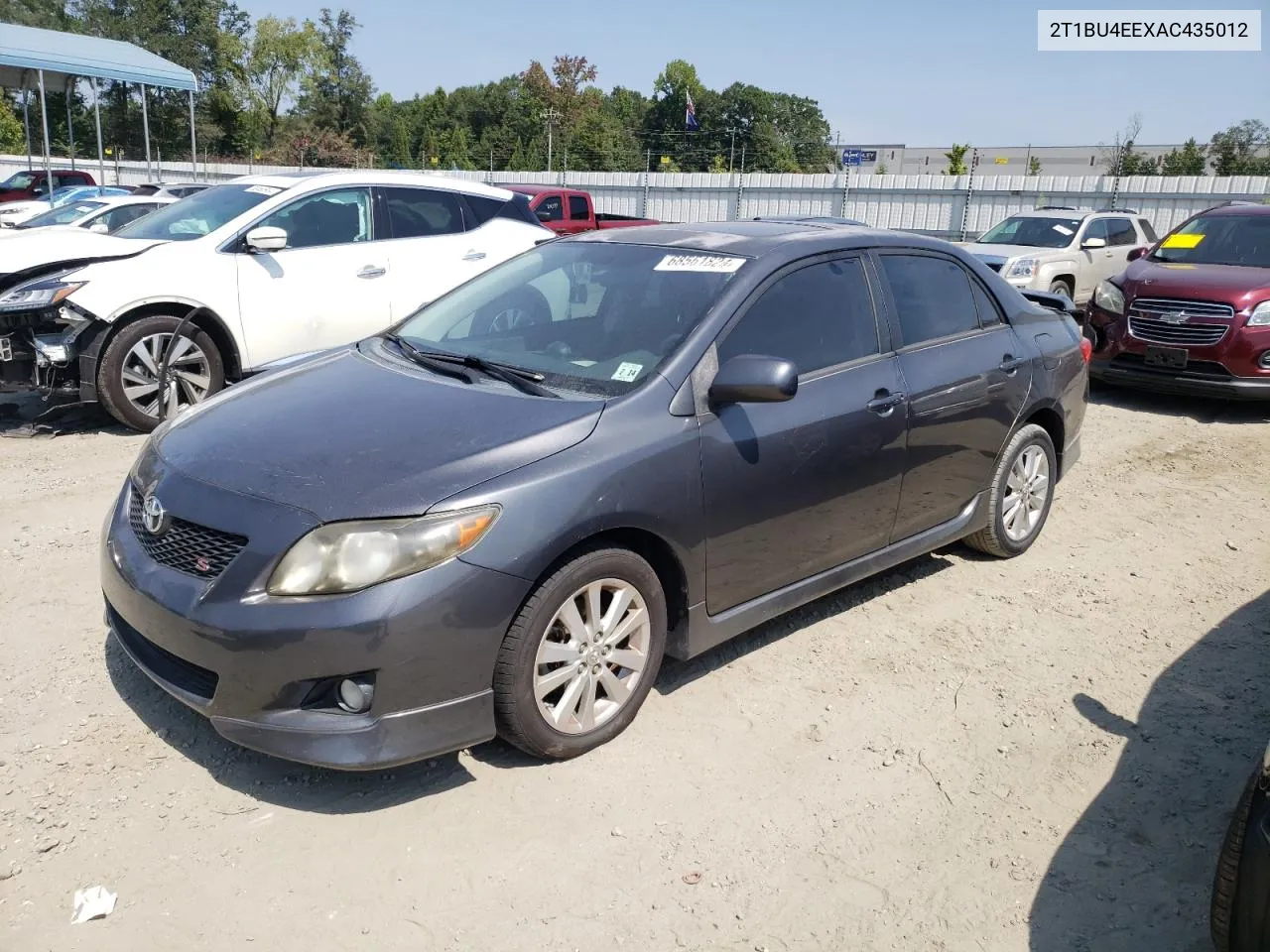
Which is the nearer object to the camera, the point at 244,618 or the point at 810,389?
the point at 244,618

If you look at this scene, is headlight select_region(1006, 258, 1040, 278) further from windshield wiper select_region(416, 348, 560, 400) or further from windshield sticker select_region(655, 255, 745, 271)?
windshield wiper select_region(416, 348, 560, 400)

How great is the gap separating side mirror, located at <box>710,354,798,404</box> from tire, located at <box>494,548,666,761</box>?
2.17 feet

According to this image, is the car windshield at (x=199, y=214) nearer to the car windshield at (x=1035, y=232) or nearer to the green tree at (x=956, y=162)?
the car windshield at (x=1035, y=232)

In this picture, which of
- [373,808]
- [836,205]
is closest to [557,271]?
[373,808]

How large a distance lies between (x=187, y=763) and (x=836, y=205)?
1021 inches

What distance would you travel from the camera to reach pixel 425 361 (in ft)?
12.8

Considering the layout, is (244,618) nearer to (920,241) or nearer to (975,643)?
(975,643)

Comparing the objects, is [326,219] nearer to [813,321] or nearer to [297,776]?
[813,321]

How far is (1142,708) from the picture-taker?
3.80 metres

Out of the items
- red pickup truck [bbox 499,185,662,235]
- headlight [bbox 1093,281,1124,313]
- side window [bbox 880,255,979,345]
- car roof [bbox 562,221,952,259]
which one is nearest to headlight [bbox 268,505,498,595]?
car roof [bbox 562,221,952,259]

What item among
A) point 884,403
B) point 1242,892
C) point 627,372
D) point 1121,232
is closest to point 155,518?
point 627,372

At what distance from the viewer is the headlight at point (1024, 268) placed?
12.1m

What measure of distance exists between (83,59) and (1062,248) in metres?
18.6

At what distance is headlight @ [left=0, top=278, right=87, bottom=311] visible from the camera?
657 cm
